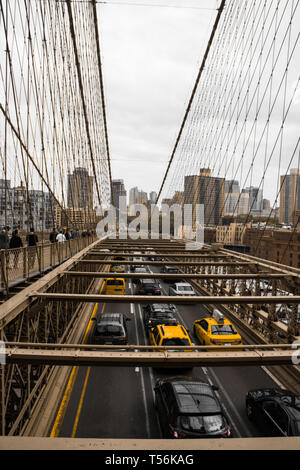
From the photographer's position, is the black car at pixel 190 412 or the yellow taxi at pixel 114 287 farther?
the yellow taxi at pixel 114 287

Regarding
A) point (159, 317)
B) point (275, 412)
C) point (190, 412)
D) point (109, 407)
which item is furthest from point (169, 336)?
point (275, 412)

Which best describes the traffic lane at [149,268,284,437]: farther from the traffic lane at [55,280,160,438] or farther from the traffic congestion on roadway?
the traffic lane at [55,280,160,438]

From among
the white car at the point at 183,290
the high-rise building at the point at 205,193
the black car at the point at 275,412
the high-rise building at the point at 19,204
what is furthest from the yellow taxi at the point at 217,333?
the high-rise building at the point at 205,193

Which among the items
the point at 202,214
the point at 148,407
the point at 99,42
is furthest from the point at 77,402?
the point at 99,42

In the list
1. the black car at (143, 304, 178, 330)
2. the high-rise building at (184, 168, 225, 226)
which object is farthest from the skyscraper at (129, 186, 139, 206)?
the black car at (143, 304, 178, 330)

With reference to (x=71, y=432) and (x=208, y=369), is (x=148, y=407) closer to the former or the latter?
(x=71, y=432)

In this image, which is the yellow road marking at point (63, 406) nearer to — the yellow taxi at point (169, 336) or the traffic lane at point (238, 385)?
the yellow taxi at point (169, 336)

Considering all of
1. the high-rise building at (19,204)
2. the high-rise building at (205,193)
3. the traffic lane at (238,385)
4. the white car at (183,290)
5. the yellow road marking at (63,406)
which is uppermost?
the high-rise building at (205,193)
